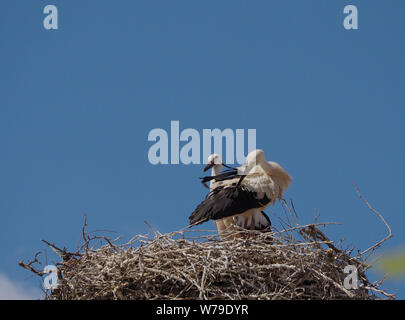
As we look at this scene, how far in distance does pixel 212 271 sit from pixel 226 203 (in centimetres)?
258

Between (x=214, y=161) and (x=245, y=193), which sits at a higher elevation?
(x=214, y=161)

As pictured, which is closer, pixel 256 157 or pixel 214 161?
pixel 256 157

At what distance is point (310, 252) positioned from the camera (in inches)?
187

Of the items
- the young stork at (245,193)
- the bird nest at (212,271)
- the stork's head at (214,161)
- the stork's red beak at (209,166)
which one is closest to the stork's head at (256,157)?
the young stork at (245,193)

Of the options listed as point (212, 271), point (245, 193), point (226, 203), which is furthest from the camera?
point (245, 193)

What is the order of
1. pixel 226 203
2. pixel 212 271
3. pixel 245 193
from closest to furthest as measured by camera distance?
1. pixel 212 271
2. pixel 226 203
3. pixel 245 193

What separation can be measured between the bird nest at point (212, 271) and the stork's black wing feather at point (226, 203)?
192 centimetres

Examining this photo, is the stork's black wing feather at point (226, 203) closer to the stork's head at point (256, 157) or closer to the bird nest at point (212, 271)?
the stork's head at point (256, 157)

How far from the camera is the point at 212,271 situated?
4.40 m

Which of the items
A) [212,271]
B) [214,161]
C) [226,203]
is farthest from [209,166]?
[212,271]

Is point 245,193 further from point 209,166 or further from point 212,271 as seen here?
point 212,271

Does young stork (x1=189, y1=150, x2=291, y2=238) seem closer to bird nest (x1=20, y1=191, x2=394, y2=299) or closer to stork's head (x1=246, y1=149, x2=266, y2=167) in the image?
stork's head (x1=246, y1=149, x2=266, y2=167)
